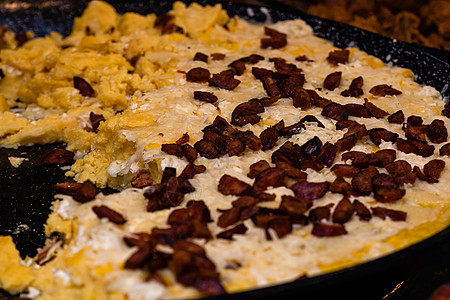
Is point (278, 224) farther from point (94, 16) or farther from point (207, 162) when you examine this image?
point (94, 16)

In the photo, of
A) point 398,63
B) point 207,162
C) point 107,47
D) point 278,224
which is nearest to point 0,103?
point 107,47

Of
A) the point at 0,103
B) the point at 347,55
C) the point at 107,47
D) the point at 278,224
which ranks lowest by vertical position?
the point at 0,103

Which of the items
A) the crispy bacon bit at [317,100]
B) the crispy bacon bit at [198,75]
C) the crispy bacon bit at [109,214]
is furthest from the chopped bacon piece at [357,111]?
the crispy bacon bit at [109,214]

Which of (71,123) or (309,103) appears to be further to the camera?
(71,123)

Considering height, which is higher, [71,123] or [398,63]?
[398,63]

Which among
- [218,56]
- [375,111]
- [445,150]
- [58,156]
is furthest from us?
[218,56]

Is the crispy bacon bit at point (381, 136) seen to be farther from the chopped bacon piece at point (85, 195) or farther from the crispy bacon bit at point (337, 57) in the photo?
the chopped bacon piece at point (85, 195)

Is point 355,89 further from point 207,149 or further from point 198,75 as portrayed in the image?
point 207,149

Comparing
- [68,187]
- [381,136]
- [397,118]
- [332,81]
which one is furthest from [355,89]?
[68,187]
